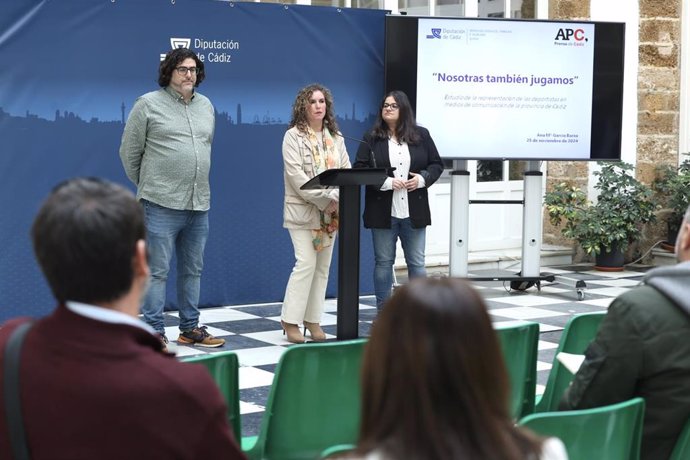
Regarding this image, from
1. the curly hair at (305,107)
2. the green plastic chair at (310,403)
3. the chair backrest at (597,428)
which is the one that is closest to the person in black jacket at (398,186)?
the curly hair at (305,107)

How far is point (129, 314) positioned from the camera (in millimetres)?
1620

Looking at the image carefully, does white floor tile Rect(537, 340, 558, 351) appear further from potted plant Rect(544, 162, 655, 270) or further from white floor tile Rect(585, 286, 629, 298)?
potted plant Rect(544, 162, 655, 270)

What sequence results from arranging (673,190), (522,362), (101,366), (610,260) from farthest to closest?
(673,190) < (610,260) < (522,362) < (101,366)

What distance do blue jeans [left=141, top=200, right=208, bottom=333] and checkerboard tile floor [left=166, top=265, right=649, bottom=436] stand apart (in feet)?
0.83

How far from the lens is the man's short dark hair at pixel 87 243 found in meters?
1.59

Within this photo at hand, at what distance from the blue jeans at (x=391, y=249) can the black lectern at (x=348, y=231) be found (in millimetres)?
A: 1223

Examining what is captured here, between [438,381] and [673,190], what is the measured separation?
9.01 m

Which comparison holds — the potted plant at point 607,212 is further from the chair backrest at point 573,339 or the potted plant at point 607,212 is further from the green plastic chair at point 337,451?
the green plastic chair at point 337,451

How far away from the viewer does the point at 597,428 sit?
2.25m

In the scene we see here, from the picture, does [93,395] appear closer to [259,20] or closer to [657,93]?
[259,20]

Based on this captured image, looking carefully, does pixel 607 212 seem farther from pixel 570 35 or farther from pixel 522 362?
pixel 522 362

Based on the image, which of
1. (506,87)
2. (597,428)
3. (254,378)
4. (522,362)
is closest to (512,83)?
(506,87)

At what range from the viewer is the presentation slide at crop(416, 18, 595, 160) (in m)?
7.46

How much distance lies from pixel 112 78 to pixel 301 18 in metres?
1.40
